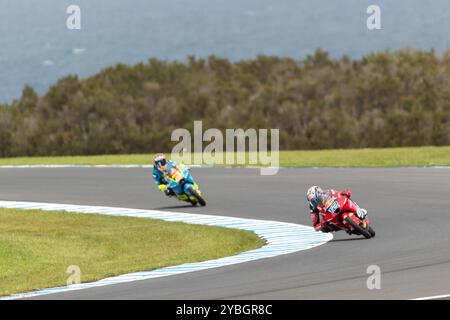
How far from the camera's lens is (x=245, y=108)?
Answer: 77.4 meters

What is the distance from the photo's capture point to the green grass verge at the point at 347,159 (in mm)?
36094

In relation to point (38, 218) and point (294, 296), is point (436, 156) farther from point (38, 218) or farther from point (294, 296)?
point (294, 296)

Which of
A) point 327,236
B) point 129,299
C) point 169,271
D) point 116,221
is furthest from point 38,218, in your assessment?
point 129,299

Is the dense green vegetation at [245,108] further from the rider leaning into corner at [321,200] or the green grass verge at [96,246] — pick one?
the rider leaning into corner at [321,200]

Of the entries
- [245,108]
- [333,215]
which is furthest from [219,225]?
[245,108]

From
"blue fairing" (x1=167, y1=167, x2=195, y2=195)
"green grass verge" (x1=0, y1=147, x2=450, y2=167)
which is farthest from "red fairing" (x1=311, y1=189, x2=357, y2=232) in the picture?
"green grass verge" (x1=0, y1=147, x2=450, y2=167)

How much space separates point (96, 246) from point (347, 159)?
21.5 metres

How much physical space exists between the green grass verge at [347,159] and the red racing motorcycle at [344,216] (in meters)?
17.4

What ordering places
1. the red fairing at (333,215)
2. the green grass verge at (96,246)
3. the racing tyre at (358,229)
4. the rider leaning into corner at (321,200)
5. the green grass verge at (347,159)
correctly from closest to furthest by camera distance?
the green grass verge at (96,246) → the racing tyre at (358,229) → the red fairing at (333,215) → the rider leaning into corner at (321,200) → the green grass verge at (347,159)

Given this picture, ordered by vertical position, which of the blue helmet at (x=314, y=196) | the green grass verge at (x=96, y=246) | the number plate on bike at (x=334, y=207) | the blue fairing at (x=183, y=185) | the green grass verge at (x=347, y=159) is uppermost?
the blue helmet at (x=314, y=196)

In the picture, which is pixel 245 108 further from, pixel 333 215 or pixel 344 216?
pixel 344 216

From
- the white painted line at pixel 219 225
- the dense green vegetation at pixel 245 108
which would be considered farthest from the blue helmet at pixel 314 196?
the dense green vegetation at pixel 245 108

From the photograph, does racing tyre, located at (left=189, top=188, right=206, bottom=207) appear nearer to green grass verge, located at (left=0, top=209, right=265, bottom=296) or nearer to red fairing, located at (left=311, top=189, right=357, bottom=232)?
green grass verge, located at (left=0, top=209, right=265, bottom=296)

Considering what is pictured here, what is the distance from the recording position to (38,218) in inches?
935
